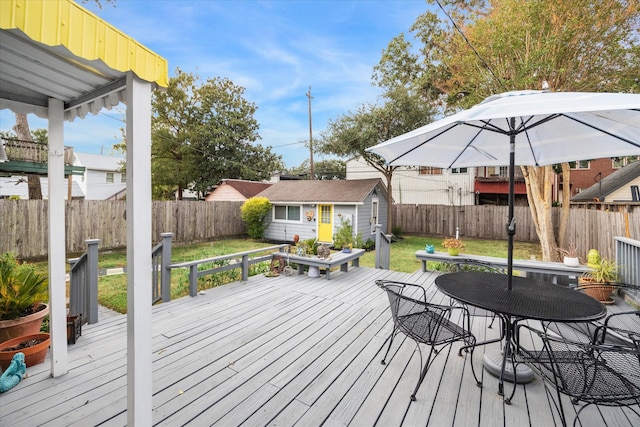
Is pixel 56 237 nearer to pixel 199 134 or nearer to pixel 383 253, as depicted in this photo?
pixel 383 253

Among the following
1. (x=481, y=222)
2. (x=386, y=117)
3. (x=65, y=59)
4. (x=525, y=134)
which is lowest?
(x=481, y=222)

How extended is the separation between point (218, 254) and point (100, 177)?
746 inches

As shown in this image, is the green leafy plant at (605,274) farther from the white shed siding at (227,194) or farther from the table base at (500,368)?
the white shed siding at (227,194)

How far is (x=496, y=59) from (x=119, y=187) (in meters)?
25.7

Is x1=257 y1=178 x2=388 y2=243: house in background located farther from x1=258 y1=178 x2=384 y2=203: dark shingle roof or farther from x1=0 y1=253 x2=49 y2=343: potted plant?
x1=0 y1=253 x2=49 y2=343: potted plant

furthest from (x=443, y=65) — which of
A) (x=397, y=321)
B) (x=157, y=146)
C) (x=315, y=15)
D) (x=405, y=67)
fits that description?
(x=157, y=146)

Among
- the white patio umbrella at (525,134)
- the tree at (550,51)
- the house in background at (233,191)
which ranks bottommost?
the white patio umbrella at (525,134)

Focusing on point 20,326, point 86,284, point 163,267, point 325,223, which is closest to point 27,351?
point 20,326

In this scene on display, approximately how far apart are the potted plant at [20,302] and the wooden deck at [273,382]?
0.45 metres

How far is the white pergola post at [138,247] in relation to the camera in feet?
4.99

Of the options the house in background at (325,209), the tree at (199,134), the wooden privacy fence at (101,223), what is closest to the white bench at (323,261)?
the house in background at (325,209)

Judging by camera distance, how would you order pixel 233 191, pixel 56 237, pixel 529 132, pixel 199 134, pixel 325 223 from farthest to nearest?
pixel 199 134
pixel 233 191
pixel 325 223
pixel 529 132
pixel 56 237

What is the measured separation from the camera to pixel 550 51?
707cm

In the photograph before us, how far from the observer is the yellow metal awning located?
111cm
